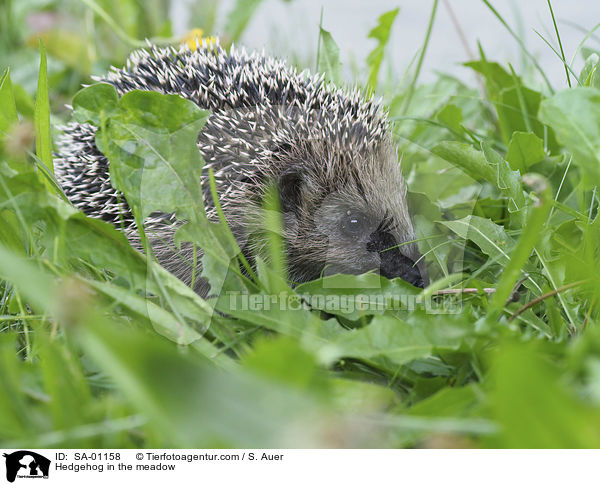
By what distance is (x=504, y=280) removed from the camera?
1.70m

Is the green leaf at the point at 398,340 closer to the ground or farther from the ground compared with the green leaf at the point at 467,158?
closer to the ground

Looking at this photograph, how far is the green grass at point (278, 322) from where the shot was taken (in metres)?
1.11

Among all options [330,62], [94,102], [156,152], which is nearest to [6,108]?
[94,102]

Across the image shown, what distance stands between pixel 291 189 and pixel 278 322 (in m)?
1.44

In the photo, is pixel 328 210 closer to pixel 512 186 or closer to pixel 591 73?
pixel 512 186

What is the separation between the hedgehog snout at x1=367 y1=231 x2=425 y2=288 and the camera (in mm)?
2754

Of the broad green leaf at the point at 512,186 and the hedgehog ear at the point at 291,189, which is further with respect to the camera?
the hedgehog ear at the point at 291,189

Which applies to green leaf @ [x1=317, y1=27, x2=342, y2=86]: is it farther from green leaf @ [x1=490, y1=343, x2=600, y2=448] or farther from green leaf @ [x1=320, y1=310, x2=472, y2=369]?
green leaf @ [x1=490, y1=343, x2=600, y2=448]

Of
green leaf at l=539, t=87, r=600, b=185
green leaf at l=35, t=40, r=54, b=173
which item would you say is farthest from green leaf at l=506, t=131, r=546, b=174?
green leaf at l=35, t=40, r=54, b=173

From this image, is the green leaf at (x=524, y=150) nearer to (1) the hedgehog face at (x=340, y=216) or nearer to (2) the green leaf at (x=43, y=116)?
(1) the hedgehog face at (x=340, y=216)

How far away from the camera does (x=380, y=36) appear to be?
3.92 m

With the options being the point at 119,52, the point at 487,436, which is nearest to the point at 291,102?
the point at 487,436

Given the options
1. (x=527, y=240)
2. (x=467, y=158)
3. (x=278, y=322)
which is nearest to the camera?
(x=527, y=240)
